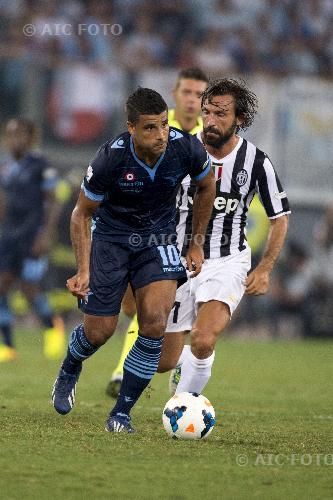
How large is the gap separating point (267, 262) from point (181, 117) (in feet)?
7.03

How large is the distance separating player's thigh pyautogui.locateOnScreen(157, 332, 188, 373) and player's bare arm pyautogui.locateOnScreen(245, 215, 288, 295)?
733 millimetres

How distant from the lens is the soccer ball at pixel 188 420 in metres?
5.52

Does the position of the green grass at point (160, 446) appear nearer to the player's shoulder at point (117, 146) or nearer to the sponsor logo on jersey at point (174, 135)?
the player's shoulder at point (117, 146)

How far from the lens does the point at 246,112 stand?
6492mm

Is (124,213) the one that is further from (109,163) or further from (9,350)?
(9,350)

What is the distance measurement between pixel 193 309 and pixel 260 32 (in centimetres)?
1115

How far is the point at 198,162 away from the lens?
586cm

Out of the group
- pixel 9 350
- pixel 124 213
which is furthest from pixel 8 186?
pixel 124 213

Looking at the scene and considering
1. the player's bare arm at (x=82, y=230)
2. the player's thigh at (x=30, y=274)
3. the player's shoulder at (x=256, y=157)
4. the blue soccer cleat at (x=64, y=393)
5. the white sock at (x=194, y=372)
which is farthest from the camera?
the player's thigh at (x=30, y=274)

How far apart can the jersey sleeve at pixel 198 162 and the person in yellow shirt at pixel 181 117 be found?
1563 mm

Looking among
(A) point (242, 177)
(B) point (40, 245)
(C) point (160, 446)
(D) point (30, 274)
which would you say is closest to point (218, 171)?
(A) point (242, 177)

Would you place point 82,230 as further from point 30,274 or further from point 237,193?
point 30,274
